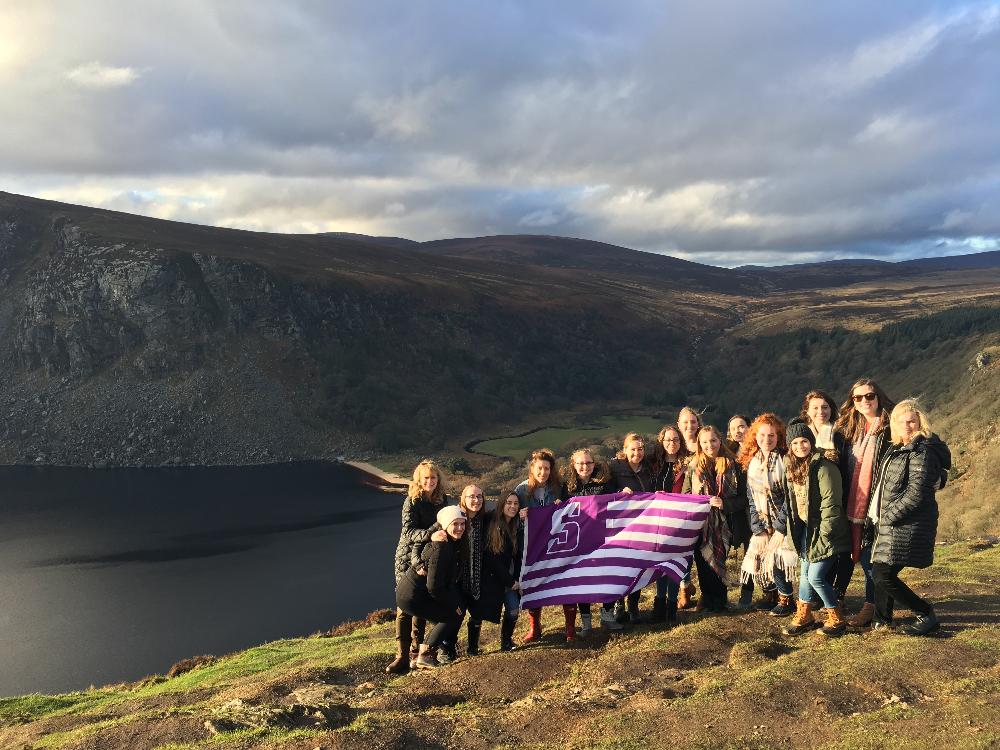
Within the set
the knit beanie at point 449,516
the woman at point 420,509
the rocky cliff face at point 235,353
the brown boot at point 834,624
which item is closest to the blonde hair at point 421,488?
Answer: the woman at point 420,509

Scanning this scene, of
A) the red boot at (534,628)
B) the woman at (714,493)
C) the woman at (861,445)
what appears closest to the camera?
the woman at (861,445)

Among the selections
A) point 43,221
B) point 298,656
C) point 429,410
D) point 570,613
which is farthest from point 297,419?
point 570,613

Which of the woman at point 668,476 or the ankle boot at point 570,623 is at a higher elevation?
the woman at point 668,476

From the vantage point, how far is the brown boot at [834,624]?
Result: 9.71 meters

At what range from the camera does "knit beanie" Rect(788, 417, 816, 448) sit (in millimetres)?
9586

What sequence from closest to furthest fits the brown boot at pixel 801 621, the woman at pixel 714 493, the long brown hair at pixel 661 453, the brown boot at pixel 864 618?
1. the brown boot at pixel 864 618
2. the brown boot at pixel 801 621
3. the woman at pixel 714 493
4. the long brown hair at pixel 661 453

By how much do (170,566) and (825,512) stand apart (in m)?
45.7

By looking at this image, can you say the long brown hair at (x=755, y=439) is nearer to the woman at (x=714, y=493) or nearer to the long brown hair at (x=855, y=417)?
the woman at (x=714, y=493)

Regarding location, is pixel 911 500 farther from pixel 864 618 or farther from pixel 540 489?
pixel 540 489

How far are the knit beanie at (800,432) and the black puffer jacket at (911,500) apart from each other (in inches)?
39.0

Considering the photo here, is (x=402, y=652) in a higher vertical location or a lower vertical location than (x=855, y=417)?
lower

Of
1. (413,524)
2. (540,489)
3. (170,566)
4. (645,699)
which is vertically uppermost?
(540,489)

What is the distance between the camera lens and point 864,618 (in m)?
9.94

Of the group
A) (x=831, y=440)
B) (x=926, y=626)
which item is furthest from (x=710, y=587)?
(x=831, y=440)
